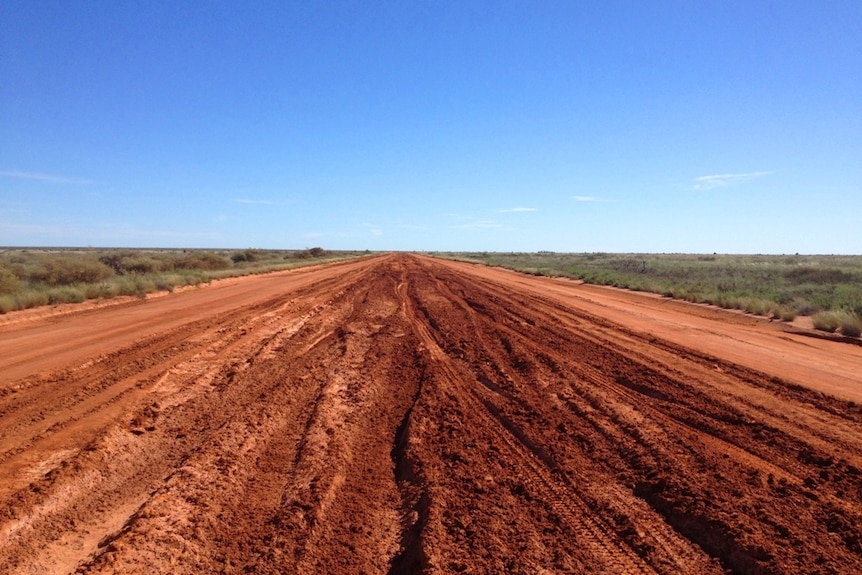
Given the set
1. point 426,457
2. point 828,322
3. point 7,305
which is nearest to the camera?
point 426,457

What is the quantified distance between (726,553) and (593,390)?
4485 millimetres

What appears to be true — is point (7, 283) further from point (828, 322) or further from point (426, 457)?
point (828, 322)

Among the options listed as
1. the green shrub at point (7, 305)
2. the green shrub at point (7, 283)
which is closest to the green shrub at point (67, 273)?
the green shrub at point (7, 283)

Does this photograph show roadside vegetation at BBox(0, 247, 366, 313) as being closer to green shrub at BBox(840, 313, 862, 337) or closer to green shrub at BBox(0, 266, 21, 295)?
green shrub at BBox(0, 266, 21, 295)

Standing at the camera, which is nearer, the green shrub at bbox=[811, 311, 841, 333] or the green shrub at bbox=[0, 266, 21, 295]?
the green shrub at bbox=[811, 311, 841, 333]

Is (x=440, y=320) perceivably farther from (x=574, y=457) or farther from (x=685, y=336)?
(x=574, y=457)

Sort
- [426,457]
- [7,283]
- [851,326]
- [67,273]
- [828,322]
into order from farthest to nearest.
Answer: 1. [67,273]
2. [7,283]
3. [828,322]
4. [851,326]
5. [426,457]

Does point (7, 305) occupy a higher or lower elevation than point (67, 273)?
lower

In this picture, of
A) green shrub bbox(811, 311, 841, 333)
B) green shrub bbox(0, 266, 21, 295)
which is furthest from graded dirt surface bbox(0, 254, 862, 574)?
green shrub bbox(0, 266, 21, 295)

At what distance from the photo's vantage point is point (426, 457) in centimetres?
602

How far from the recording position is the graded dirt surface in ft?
13.9

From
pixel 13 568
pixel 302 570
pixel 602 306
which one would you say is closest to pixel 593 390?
pixel 302 570

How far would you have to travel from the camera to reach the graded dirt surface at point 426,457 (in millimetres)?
4234

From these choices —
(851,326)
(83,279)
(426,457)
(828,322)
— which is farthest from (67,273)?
(851,326)
